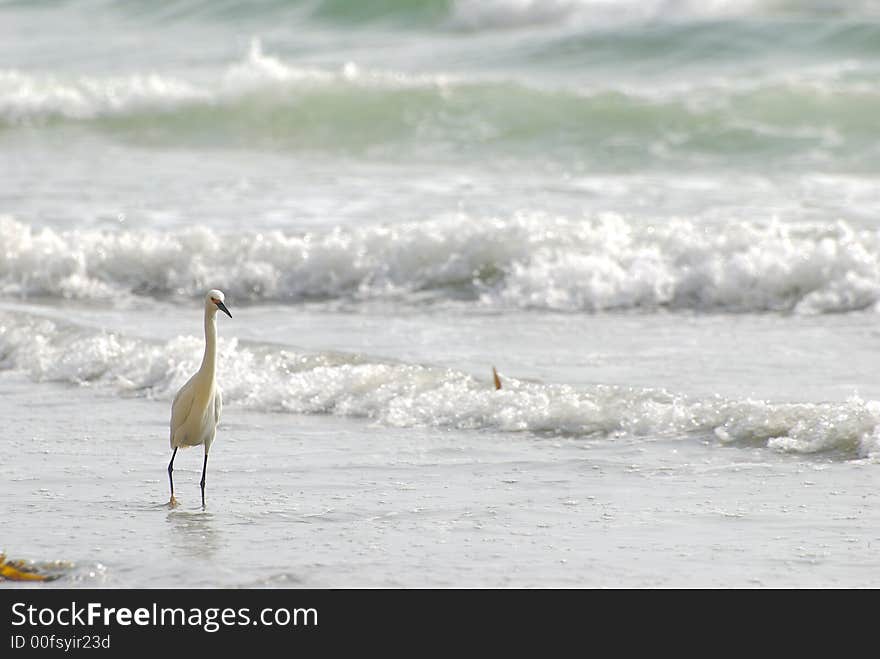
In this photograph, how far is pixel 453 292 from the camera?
9805mm

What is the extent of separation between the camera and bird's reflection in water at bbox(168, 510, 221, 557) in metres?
4.74

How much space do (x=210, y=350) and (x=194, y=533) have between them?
29.6 inches

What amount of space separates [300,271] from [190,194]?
112 inches

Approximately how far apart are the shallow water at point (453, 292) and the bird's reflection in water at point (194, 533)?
0.07ft

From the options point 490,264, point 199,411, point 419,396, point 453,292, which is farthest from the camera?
point 490,264

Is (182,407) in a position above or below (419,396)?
above

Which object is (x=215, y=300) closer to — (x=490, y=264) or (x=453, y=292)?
(x=453, y=292)

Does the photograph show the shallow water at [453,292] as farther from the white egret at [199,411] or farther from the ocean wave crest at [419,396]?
the white egret at [199,411]

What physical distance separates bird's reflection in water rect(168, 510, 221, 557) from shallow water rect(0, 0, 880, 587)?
2 cm

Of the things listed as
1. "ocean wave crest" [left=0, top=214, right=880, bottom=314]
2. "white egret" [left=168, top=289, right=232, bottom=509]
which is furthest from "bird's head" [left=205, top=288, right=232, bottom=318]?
"ocean wave crest" [left=0, top=214, right=880, bottom=314]

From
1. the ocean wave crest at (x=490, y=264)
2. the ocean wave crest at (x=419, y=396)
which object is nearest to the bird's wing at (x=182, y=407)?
the ocean wave crest at (x=419, y=396)

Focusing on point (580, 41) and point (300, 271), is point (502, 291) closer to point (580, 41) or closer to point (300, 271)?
point (300, 271)

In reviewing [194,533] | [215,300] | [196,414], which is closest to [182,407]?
[196,414]

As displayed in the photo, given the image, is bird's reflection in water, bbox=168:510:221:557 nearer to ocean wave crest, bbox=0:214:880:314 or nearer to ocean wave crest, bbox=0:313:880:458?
ocean wave crest, bbox=0:313:880:458
